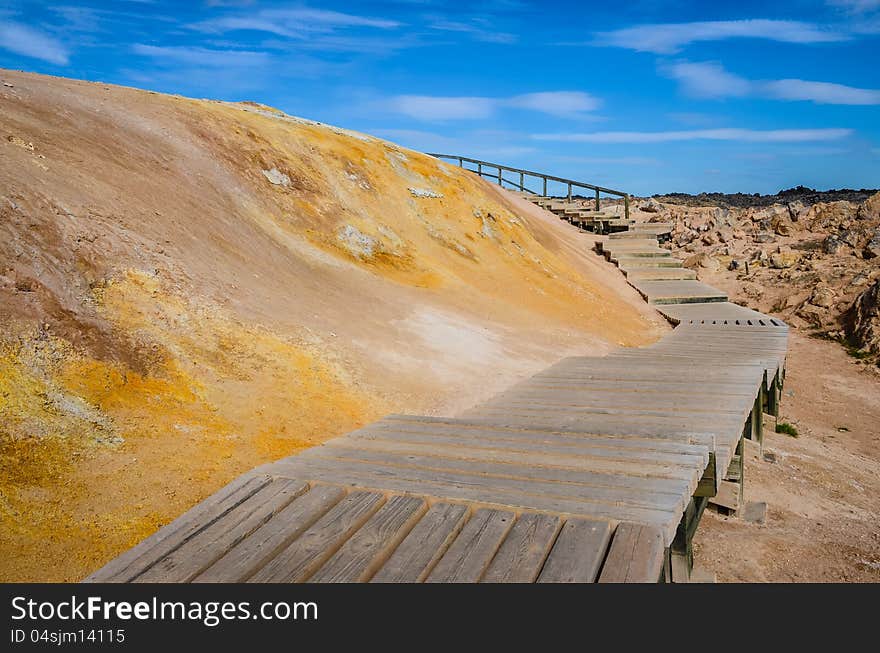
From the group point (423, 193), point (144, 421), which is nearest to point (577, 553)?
point (144, 421)

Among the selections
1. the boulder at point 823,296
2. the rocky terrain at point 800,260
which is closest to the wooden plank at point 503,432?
the rocky terrain at point 800,260

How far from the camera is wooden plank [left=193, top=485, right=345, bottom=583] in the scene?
3002mm

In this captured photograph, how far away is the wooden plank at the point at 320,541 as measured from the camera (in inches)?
117

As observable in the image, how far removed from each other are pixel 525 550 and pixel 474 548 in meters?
0.24

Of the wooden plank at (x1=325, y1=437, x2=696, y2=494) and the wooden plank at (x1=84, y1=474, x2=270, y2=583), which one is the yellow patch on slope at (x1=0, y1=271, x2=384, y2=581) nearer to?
the wooden plank at (x1=84, y1=474, x2=270, y2=583)

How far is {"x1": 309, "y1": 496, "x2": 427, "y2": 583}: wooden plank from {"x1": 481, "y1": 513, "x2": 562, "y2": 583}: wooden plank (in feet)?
1.68

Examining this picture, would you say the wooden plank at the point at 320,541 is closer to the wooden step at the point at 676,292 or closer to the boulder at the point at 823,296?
the wooden step at the point at 676,292

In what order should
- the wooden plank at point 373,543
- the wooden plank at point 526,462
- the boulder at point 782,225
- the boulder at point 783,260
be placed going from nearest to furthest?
the wooden plank at point 373,543 → the wooden plank at point 526,462 → the boulder at point 783,260 → the boulder at point 782,225

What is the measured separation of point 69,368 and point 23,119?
5205 mm

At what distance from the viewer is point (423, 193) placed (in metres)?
15.9

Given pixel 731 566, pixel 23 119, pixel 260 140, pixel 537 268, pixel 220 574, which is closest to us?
pixel 220 574

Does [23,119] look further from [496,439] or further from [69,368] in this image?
[496,439]
